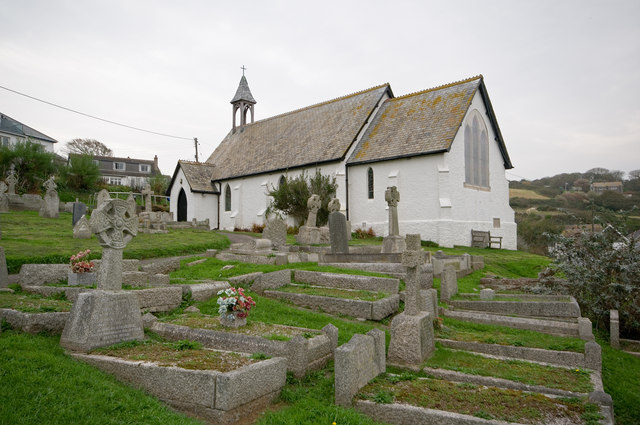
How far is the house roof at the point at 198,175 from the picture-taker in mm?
36281

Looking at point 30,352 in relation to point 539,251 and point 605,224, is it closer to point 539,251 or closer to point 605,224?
point 605,224

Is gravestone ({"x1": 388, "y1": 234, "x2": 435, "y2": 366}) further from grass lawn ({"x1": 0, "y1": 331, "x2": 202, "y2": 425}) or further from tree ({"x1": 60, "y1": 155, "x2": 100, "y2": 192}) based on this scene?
tree ({"x1": 60, "y1": 155, "x2": 100, "y2": 192})

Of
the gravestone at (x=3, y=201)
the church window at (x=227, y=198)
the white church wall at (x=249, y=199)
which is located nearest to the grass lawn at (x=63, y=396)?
the gravestone at (x=3, y=201)

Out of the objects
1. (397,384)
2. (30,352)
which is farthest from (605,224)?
(30,352)

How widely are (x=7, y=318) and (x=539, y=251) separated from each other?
3299 centimetres

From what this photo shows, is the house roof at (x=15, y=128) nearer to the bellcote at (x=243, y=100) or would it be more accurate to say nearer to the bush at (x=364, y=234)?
Result: the bellcote at (x=243, y=100)

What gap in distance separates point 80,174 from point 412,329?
39342 mm

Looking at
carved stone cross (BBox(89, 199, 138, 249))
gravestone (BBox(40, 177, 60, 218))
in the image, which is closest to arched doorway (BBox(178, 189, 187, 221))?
gravestone (BBox(40, 177, 60, 218))

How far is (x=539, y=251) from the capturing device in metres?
31.8

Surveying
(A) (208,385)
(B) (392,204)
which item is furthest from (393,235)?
(A) (208,385)

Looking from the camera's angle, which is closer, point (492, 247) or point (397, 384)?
point (397, 384)

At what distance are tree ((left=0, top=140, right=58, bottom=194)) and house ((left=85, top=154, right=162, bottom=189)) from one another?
1150 inches

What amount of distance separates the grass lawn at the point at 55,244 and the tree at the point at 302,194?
6.94m

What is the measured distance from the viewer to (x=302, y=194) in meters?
26.6
